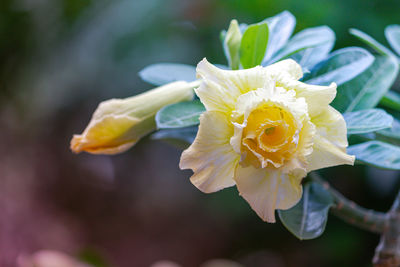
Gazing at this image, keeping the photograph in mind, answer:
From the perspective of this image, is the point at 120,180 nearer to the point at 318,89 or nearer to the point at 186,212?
the point at 186,212

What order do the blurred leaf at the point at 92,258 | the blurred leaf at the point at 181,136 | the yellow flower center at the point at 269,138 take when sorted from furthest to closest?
the blurred leaf at the point at 92,258, the blurred leaf at the point at 181,136, the yellow flower center at the point at 269,138

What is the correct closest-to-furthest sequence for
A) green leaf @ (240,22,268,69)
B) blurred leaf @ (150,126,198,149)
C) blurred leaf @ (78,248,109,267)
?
green leaf @ (240,22,268,69) < blurred leaf @ (150,126,198,149) < blurred leaf @ (78,248,109,267)

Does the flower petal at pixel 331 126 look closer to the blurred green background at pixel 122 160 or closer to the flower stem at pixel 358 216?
the flower stem at pixel 358 216

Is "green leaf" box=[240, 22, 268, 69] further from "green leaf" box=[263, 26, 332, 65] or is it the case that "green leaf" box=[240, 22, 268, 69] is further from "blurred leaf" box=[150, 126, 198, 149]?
"blurred leaf" box=[150, 126, 198, 149]

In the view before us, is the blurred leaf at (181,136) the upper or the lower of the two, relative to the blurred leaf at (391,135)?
upper

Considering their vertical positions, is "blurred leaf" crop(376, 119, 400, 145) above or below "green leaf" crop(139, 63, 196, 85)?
below

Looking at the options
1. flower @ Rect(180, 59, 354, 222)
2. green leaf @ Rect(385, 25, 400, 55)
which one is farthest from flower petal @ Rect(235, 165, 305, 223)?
green leaf @ Rect(385, 25, 400, 55)

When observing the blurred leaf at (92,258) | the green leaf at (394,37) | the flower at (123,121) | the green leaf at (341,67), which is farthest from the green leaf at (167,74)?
the blurred leaf at (92,258)
